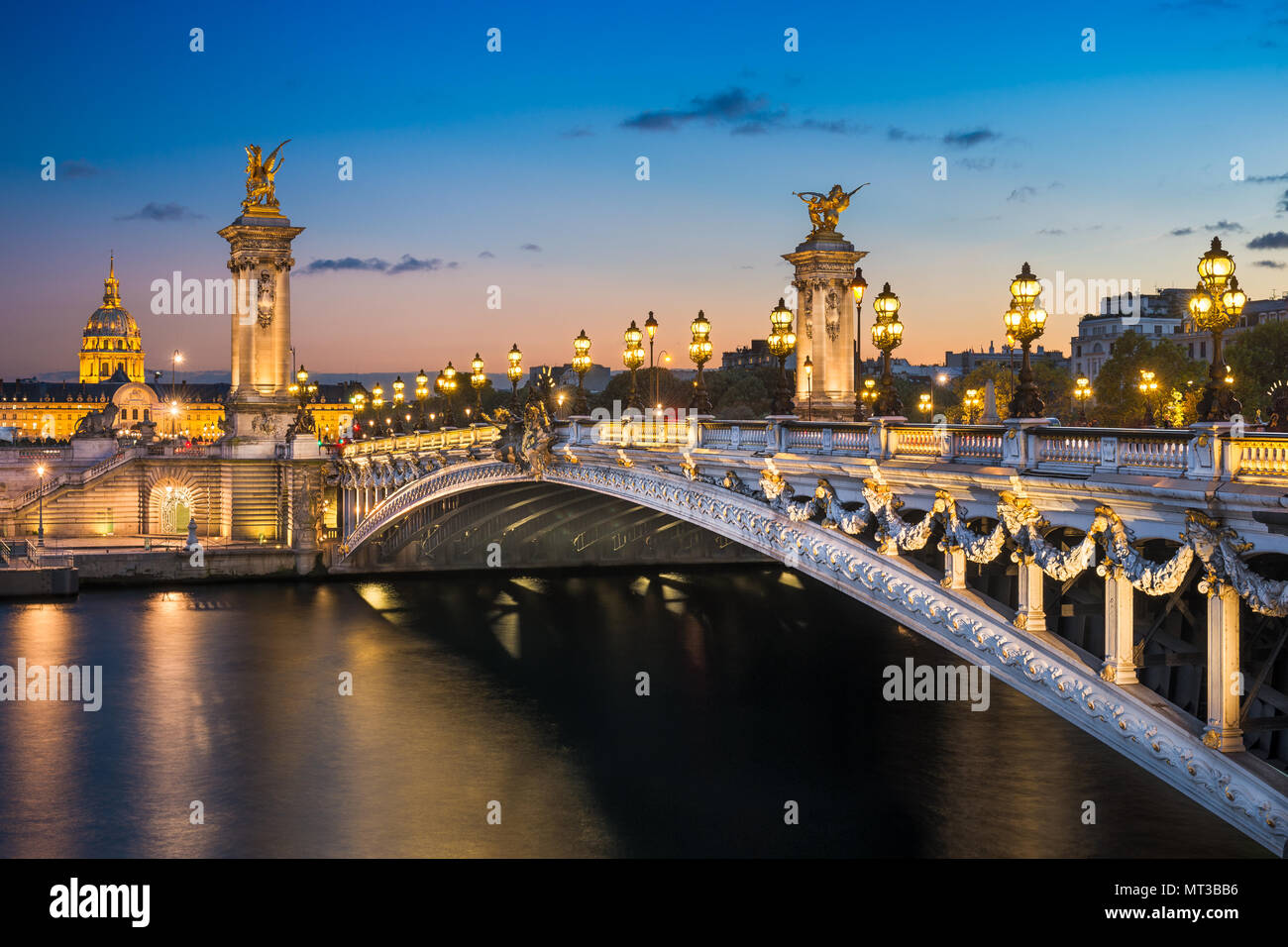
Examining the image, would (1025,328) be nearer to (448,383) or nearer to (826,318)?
(826,318)

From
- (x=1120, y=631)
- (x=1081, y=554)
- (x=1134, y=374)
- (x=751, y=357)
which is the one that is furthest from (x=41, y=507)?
(x=751, y=357)

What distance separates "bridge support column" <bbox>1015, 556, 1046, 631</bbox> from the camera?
20.3 m

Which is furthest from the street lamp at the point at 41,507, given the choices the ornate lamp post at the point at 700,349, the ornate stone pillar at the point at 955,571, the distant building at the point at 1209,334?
the distant building at the point at 1209,334

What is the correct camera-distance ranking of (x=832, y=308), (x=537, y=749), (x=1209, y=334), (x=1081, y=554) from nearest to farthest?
1. (x=1081, y=554)
2. (x=537, y=749)
3. (x=832, y=308)
4. (x=1209, y=334)

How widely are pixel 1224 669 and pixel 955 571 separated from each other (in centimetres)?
620

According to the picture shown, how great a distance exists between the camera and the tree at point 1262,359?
6706 cm

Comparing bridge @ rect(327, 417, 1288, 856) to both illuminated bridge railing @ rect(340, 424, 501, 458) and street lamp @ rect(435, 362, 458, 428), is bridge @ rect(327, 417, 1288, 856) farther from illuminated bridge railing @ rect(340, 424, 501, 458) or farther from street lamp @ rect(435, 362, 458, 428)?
street lamp @ rect(435, 362, 458, 428)

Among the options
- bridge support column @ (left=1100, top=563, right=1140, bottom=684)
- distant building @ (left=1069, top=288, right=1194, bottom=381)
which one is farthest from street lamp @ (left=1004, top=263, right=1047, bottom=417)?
distant building @ (left=1069, top=288, right=1194, bottom=381)

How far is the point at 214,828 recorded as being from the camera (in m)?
27.0

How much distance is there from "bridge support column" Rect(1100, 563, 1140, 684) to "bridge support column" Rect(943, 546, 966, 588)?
3809 millimetres

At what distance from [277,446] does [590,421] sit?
31547 mm

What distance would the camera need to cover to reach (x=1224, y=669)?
16.4 metres

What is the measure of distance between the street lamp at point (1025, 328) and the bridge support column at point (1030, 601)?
2261 mm
